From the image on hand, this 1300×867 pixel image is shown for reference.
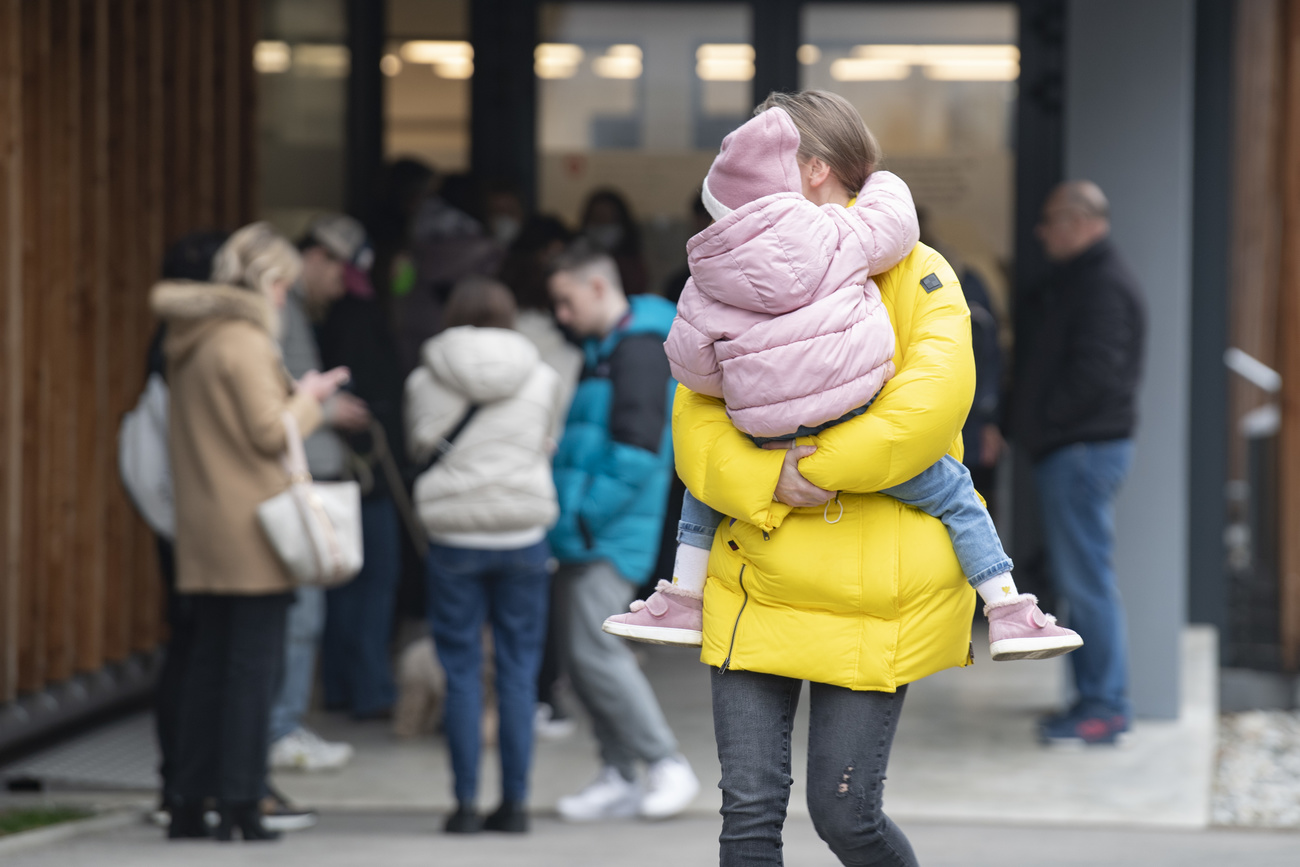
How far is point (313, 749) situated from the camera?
6070 mm

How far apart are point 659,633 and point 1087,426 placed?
3.47m

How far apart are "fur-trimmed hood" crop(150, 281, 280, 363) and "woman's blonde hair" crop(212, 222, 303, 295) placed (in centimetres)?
3

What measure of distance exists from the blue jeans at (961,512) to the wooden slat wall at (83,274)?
412 centimetres

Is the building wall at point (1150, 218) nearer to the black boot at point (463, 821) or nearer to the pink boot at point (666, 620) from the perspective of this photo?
the black boot at point (463, 821)

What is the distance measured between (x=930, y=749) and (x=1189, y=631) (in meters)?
2.65

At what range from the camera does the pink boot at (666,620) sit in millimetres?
3259

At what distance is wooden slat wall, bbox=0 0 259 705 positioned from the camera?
19.9 feet

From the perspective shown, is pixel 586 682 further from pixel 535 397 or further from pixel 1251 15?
pixel 1251 15

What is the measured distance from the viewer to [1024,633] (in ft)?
9.95

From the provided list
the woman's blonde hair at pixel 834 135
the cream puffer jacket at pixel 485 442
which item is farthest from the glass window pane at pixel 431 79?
the woman's blonde hair at pixel 834 135

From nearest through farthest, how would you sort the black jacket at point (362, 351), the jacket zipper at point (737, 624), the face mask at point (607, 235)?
the jacket zipper at point (737, 624), the black jacket at point (362, 351), the face mask at point (607, 235)

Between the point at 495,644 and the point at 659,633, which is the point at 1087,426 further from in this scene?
the point at 659,633

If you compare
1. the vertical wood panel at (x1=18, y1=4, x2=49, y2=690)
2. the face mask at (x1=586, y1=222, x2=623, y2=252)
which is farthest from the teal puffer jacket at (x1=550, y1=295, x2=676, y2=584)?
the face mask at (x1=586, y1=222, x2=623, y2=252)

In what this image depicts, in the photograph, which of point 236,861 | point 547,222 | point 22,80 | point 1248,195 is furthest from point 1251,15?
point 236,861
